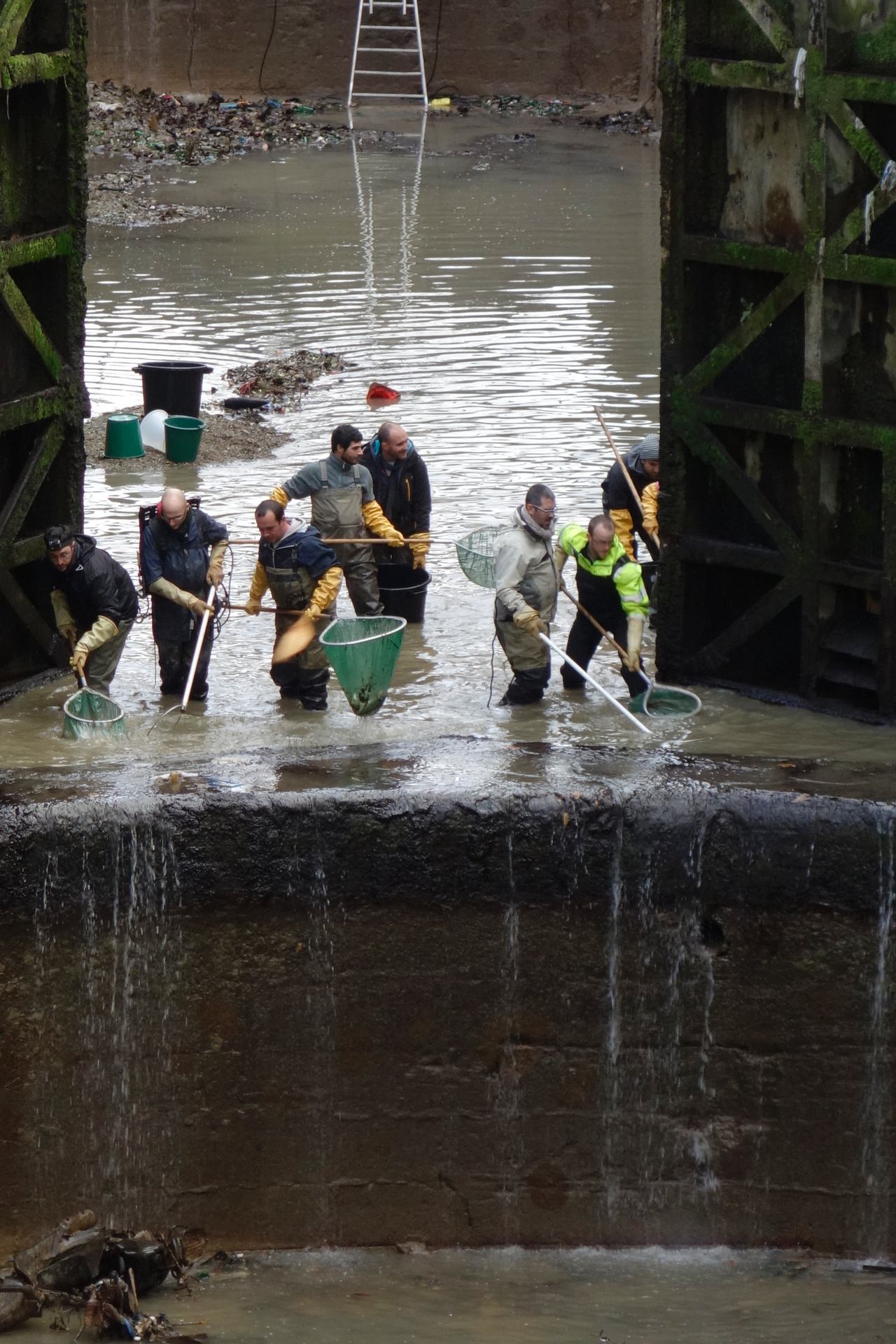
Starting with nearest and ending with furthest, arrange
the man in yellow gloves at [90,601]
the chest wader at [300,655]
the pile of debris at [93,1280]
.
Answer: the pile of debris at [93,1280]
the man in yellow gloves at [90,601]
the chest wader at [300,655]

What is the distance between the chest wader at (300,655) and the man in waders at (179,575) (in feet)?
1.26

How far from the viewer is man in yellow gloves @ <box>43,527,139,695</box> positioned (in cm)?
1100

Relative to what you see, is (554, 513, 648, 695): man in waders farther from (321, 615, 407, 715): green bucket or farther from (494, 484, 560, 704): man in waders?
(321, 615, 407, 715): green bucket

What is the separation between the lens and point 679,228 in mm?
10641

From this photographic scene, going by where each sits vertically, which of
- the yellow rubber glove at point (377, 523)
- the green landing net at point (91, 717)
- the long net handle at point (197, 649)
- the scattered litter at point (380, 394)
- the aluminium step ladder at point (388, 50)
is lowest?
the green landing net at point (91, 717)

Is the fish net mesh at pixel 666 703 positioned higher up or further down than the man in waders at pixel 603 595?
further down

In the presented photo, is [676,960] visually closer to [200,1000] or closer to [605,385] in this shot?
[200,1000]

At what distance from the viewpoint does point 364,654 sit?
33.9 feet

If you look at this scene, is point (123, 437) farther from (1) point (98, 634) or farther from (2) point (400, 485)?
(1) point (98, 634)

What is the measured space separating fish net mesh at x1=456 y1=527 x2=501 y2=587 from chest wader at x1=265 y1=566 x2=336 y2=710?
0.83 m

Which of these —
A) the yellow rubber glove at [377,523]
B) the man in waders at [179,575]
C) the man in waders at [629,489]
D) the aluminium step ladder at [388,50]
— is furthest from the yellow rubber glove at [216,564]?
the aluminium step ladder at [388,50]

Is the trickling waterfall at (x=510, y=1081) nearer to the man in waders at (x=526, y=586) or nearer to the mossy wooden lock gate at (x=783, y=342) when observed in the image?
the man in waders at (x=526, y=586)

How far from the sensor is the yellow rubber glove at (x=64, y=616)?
11.3 metres

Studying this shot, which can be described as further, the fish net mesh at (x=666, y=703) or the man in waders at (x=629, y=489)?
the man in waders at (x=629, y=489)
